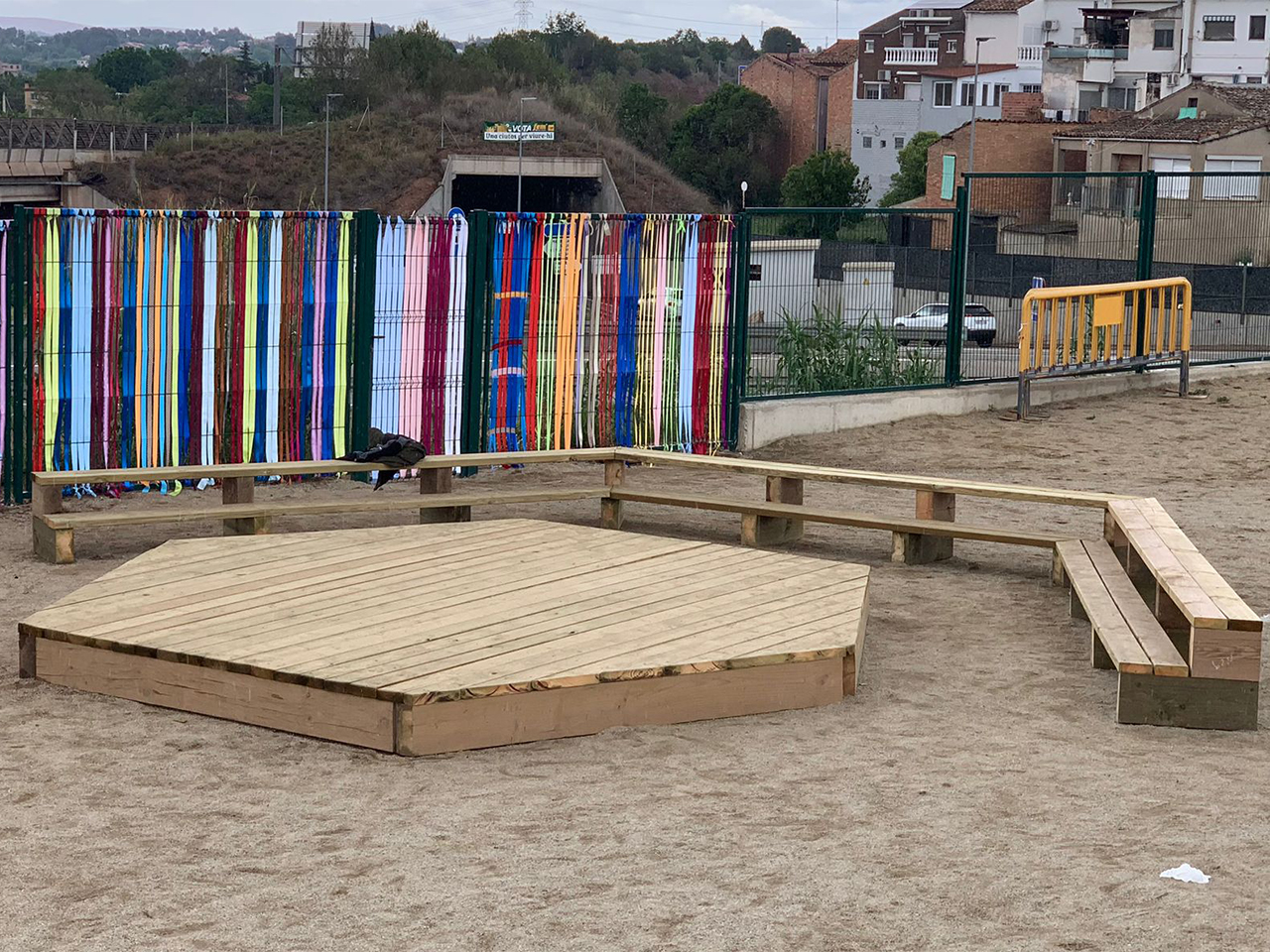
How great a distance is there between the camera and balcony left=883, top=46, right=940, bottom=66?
116 metres

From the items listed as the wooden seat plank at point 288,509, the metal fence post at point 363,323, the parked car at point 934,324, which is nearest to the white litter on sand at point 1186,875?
the wooden seat plank at point 288,509

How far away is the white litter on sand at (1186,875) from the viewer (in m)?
5.04

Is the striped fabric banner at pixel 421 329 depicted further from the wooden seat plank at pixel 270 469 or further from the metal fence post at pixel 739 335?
the metal fence post at pixel 739 335

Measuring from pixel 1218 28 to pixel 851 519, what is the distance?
3443 inches

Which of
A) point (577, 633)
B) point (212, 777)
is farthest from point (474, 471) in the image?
point (212, 777)

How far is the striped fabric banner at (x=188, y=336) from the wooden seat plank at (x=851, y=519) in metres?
2.69

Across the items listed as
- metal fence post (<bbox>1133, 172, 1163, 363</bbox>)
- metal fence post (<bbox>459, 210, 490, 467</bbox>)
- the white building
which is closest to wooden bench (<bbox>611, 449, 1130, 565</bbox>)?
metal fence post (<bbox>459, 210, 490, 467</bbox>)

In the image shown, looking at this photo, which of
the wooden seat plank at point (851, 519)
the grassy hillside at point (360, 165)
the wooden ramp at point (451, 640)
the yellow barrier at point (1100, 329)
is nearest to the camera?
the wooden ramp at point (451, 640)

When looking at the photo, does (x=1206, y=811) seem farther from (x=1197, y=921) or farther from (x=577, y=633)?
(x=577, y=633)

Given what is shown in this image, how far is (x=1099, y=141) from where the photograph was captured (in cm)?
6228

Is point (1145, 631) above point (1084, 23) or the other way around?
the other way around

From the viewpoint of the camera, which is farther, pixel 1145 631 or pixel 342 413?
pixel 342 413

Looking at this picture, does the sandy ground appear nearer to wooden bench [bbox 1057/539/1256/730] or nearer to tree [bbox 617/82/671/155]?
wooden bench [bbox 1057/539/1256/730]

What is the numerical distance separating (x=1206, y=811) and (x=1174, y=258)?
44.8 ft
